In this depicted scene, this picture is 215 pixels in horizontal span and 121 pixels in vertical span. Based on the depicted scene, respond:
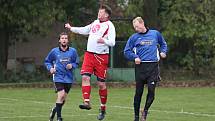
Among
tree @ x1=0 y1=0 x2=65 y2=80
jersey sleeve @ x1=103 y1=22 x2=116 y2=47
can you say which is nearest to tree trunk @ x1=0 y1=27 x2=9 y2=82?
tree @ x1=0 y1=0 x2=65 y2=80

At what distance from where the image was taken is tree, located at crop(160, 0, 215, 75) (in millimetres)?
37938

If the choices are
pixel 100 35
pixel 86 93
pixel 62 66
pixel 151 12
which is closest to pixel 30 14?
pixel 151 12

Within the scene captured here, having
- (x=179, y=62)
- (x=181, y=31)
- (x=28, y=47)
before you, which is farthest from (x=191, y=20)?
(x=28, y=47)

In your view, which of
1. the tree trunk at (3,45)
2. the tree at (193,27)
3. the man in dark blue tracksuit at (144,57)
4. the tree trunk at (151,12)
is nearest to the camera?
the man in dark blue tracksuit at (144,57)

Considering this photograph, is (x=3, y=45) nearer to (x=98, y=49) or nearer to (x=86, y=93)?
(x=98, y=49)

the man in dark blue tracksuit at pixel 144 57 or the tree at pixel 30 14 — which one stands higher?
the tree at pixel 30 14

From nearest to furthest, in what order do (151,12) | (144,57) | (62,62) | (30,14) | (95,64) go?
(144,57), (62,62), (95,64), (30,14), (151,12)

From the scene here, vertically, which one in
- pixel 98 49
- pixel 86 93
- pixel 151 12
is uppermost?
pixel 151 12

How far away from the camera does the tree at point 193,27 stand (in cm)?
3794

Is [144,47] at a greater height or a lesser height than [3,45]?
greater

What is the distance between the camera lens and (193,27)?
37.9 m

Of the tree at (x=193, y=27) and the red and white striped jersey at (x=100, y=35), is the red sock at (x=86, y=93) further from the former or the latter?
the tree at (x=193, y=27)

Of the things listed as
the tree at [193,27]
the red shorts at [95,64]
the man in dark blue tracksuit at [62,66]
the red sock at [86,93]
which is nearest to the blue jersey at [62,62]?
the man in dark blue tracksuit at [62,66]

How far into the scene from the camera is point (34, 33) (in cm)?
3738
